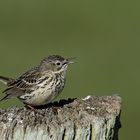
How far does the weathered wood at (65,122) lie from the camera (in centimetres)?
910

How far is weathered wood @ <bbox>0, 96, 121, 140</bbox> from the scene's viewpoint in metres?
9.10

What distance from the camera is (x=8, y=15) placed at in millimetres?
30328

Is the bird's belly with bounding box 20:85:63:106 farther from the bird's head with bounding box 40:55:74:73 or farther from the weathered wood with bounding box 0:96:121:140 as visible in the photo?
the weathered wood with bounding box 0:96:121:140

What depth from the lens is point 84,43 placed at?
1094 inches

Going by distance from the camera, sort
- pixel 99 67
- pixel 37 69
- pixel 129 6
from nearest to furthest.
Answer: pixel 37 69 < pixel 99 67 < pixel 129 6

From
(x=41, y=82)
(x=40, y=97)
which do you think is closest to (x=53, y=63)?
(x=41, y=82)

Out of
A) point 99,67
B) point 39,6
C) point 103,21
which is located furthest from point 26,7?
point 99,67

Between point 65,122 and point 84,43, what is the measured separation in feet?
60.7

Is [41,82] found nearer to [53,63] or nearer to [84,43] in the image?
[53,63]

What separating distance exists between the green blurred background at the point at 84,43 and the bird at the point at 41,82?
26.9 feet

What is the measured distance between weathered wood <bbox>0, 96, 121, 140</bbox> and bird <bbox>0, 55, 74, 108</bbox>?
2.06 m

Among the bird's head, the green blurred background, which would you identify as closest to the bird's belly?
the bird's head

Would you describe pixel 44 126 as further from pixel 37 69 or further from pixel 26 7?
pixel 26 7

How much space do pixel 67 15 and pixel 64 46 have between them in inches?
148
